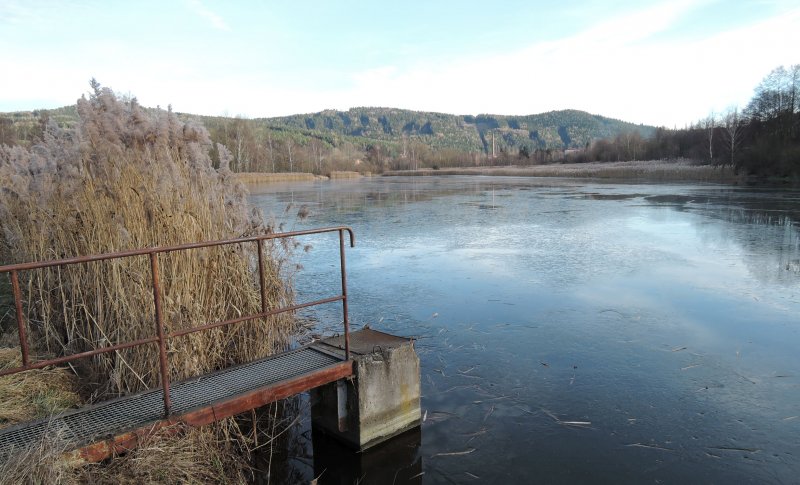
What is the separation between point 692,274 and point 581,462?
7.35 metres

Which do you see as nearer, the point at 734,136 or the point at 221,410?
the point at 221,410

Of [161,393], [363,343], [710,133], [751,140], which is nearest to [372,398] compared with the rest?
[363,343]

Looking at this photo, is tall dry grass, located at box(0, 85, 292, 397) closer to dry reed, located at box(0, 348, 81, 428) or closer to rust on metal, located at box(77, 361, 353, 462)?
dry reed, located at box(0, 348, 81, 428)

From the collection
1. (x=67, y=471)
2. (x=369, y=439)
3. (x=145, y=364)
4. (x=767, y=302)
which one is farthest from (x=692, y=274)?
(x=67, y=471)

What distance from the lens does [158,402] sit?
13.4 feet

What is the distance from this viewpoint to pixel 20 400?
14.4ft

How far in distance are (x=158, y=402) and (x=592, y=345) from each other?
510 centimetres

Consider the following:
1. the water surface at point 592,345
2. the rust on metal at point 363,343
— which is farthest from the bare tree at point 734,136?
the rust on metal at point 363,343

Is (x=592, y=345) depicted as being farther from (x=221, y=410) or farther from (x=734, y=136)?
(x=734, y=136)

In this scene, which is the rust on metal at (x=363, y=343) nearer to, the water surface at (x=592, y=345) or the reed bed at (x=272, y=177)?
the water surface at (x=592, y=345)

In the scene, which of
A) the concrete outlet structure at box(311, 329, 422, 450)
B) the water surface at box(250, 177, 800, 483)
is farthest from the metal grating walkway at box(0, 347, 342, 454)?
the water surface at box(250, 177, 800, 483)

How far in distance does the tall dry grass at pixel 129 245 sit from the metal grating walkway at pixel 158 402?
1.22 feet

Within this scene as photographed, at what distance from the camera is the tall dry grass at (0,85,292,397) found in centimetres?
464

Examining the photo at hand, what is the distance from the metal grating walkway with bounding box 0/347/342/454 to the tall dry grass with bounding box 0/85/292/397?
371 millimetres
